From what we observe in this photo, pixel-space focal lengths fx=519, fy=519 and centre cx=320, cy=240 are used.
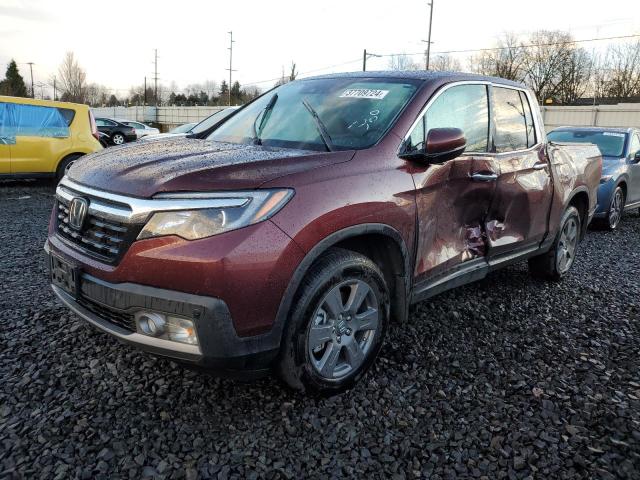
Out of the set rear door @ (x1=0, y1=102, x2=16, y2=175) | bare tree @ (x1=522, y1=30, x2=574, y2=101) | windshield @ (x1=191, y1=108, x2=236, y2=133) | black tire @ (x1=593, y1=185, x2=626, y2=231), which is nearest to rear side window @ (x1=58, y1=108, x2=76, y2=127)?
rear door @ (x1=0, y1=102, x2=16, y2=175)

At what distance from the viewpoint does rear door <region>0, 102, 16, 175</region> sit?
30.3 ft

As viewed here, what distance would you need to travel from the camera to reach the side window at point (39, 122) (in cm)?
943

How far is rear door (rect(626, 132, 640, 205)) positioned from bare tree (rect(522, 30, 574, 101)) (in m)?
50.7

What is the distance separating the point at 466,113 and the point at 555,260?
1997mm

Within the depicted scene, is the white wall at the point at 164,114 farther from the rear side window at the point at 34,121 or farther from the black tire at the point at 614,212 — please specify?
the black tire at the point at 614,212

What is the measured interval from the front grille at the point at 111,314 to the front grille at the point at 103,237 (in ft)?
0.72

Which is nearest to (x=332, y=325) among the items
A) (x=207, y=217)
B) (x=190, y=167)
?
(x=207, y=217)

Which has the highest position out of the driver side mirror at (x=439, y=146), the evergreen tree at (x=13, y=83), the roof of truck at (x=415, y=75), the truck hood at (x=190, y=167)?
the evergreen tree at (x=13, y=83)

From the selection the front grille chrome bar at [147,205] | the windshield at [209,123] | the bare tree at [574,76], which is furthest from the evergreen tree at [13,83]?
the front grille chrome bar at [147,205]

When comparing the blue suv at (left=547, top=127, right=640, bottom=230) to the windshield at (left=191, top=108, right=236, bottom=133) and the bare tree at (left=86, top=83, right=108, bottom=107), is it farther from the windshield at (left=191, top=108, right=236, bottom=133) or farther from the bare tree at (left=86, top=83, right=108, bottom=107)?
the bare tree at (left=86, top=83, right=108, bottom=107)

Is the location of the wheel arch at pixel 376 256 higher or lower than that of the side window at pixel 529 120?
lower

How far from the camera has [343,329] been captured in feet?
8.79

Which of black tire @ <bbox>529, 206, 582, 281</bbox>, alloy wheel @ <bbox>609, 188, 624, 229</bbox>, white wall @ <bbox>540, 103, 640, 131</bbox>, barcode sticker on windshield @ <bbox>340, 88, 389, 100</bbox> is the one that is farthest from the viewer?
white wall @ <bbox>540, 103, 640, 131</bbox>

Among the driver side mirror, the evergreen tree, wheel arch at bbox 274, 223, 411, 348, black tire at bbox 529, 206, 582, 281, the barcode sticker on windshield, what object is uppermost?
the evergreen tree
